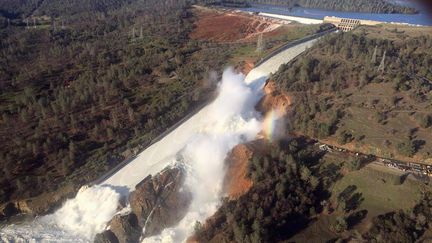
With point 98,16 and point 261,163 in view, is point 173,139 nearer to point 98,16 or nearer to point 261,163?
point 261,163

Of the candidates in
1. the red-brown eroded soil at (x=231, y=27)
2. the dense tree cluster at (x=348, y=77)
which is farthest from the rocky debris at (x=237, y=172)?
the red-brown eroded soil at (x=231, y=27)

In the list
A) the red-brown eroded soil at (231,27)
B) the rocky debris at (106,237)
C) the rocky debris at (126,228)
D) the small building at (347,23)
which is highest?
the small building at (347,23)

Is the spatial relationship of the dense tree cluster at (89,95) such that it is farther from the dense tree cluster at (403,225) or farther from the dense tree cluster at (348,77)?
the dense tree cluster at (403,225)

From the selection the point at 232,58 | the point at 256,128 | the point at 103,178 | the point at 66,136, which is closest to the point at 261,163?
the point at 256,128

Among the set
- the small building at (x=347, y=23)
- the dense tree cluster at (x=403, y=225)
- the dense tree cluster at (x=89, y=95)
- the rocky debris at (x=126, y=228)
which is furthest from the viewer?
the small building at (x=347, y=23)

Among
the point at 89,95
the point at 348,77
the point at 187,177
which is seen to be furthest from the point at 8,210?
the point at 348,77

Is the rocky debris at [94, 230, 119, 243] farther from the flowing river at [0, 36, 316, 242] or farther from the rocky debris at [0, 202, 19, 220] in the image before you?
the rocky debris at [0, 202, 19, 220]
